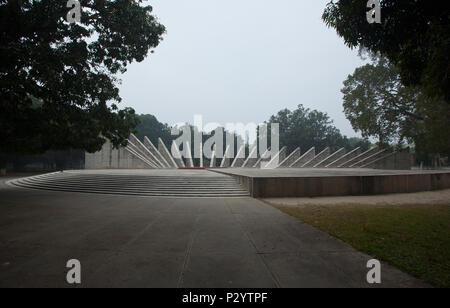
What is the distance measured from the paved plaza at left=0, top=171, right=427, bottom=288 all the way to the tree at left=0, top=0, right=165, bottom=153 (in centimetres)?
478

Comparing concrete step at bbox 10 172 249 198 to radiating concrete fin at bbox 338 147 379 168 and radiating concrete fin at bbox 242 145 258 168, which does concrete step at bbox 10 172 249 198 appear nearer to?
radiating concrete fin at bbox 242 145 258 168

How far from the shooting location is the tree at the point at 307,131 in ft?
185

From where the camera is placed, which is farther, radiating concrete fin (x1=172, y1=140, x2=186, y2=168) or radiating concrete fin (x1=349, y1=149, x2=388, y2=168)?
radiating concrete fin (x1=172, y1=140, x2=186, y2=168)

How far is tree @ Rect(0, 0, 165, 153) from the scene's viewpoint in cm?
818

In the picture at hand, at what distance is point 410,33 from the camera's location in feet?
16.7

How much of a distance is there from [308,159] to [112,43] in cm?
3669

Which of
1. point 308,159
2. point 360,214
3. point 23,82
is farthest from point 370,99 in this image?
point 23,82

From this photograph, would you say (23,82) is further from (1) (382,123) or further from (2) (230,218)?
(1) (382,123)

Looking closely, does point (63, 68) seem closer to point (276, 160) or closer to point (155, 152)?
point (155, 152)

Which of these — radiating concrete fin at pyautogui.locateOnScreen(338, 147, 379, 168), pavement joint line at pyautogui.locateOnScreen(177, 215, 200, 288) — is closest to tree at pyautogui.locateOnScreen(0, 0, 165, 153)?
pavement joint line at pyautogui.locateOnScreen(177, 215, 200, 288)

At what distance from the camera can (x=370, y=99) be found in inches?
898

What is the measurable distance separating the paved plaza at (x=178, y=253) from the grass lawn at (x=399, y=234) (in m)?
0.34

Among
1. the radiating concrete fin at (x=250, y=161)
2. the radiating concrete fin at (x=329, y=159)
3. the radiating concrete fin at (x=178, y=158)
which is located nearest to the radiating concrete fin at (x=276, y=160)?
the radiating concrete fin at (x=250, y=161)

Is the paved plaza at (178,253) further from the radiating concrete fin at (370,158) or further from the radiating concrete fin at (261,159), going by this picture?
the radiating concrete fin at (370,158)
